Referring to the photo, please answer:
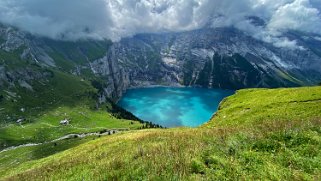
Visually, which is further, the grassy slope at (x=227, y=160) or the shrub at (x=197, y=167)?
the shrub at (x=197, y=167)

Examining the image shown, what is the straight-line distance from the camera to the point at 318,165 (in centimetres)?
1321

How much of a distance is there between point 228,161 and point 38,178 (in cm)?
949

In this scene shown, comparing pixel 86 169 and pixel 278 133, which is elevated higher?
pixel 278 133

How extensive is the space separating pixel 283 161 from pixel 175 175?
465cm

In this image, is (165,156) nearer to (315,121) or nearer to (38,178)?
(38,178)

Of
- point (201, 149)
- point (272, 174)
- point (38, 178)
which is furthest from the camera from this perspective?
point (38, 178)

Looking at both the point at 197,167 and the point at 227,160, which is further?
the point at 227,160

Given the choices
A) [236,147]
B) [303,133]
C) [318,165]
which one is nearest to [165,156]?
[236,147]

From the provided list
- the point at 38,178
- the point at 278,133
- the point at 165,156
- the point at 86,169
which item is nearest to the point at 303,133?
the point at 278,133

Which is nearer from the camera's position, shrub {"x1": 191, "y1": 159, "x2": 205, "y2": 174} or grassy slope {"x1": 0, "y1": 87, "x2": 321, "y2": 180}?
grassy slope {"x1": 0, "y1": 87, "x2": 321, "y2": 180}

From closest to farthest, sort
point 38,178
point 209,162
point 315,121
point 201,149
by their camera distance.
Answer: point 209,162
point 201,149
point 38,178
point 315,121

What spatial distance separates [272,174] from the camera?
12.2 m

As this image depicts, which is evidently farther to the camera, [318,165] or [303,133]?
[303,133]

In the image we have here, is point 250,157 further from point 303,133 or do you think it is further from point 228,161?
point 303,133
